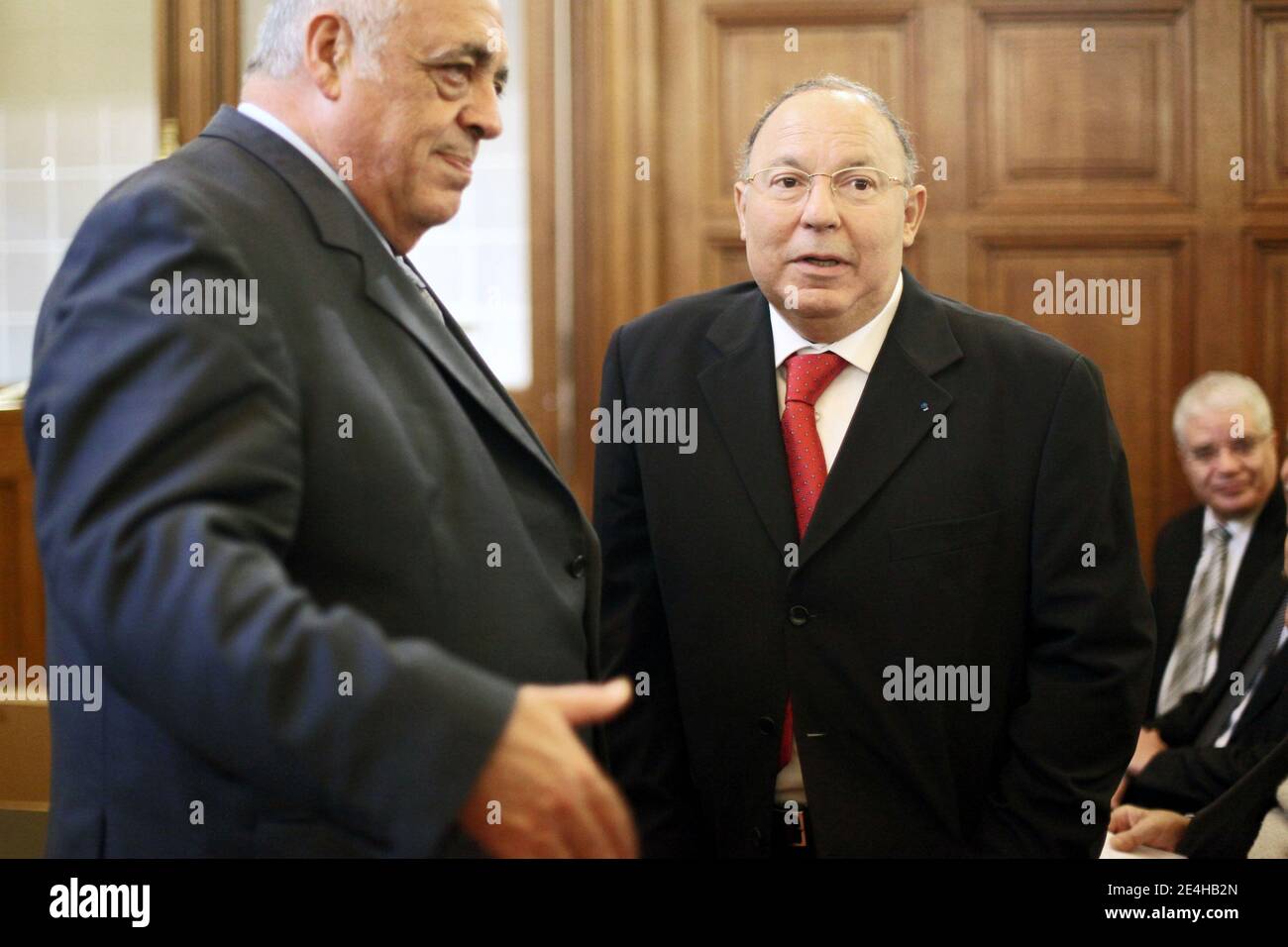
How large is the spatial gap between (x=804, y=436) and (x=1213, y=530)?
1.79 metres

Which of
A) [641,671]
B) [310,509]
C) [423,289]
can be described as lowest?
[641,671]

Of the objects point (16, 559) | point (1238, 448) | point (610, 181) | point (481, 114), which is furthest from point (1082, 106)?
point (16, 559)

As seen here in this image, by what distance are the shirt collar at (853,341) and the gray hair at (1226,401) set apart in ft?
5.60

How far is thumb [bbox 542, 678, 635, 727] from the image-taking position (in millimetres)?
820

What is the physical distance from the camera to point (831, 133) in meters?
1.58

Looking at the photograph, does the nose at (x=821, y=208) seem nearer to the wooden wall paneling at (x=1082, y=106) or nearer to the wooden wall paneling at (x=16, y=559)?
the wooden wall paneling at (x=1082, y=106)

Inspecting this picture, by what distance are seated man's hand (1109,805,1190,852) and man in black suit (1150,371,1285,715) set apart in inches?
13.7

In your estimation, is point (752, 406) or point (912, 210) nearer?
point (752, 406)

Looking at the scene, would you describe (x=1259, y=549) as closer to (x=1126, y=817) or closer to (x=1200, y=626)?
(x=1200, y=626)

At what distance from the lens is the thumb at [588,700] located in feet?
2.69

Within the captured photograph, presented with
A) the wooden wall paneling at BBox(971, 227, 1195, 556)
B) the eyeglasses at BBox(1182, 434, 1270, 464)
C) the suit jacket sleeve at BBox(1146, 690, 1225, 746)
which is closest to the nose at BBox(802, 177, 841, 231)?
the suit jacket sleeve at BBox(1146, 690, 1225, 746)

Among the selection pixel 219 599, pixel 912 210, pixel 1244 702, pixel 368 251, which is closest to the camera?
pixel 219 599

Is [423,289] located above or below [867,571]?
above

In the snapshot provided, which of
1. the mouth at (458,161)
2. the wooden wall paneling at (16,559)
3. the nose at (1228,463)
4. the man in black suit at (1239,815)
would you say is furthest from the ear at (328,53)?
the nose at (1228,463)
